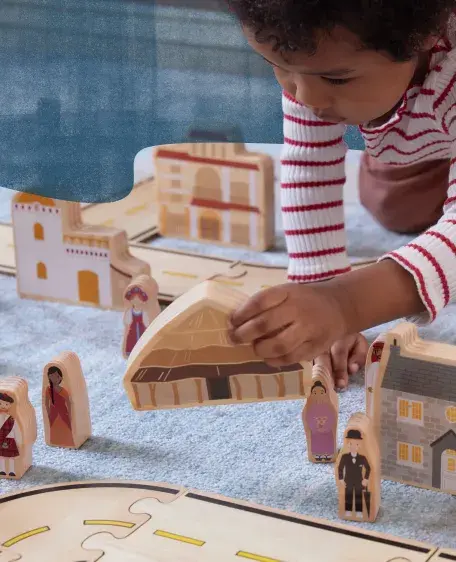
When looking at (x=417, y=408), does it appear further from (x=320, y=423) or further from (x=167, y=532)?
(x=167, y=532)

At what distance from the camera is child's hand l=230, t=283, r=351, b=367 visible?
29.8 inches

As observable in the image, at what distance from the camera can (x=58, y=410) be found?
37.8 inches

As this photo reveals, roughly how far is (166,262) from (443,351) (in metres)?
0.63

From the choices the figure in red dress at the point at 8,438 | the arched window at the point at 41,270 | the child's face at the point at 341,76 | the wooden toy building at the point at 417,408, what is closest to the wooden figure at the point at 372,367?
the wooden toy building at the point at 417,408

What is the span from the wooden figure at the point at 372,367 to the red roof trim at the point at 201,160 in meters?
0.60

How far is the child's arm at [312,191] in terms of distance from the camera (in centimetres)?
104

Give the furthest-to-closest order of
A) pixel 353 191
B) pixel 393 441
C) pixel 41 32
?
pixel 353 191 → pixel 41 32 → pixel 393 441

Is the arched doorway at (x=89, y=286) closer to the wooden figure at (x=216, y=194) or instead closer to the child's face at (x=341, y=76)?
the wooden figure at (x=216, y=194)

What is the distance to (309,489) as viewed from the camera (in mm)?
896

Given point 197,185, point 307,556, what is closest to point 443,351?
point 307,556

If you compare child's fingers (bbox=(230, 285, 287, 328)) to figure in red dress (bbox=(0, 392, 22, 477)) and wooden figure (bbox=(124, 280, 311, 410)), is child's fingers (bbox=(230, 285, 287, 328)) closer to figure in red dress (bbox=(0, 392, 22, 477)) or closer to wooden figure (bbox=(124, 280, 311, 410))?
wooden figure (bbox=(124, 280, 311, 410))

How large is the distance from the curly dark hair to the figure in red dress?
16.3 inches

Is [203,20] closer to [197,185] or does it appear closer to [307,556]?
[197,185]

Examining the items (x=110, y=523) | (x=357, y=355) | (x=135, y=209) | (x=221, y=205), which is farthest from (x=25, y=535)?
(x=135, y=209)
